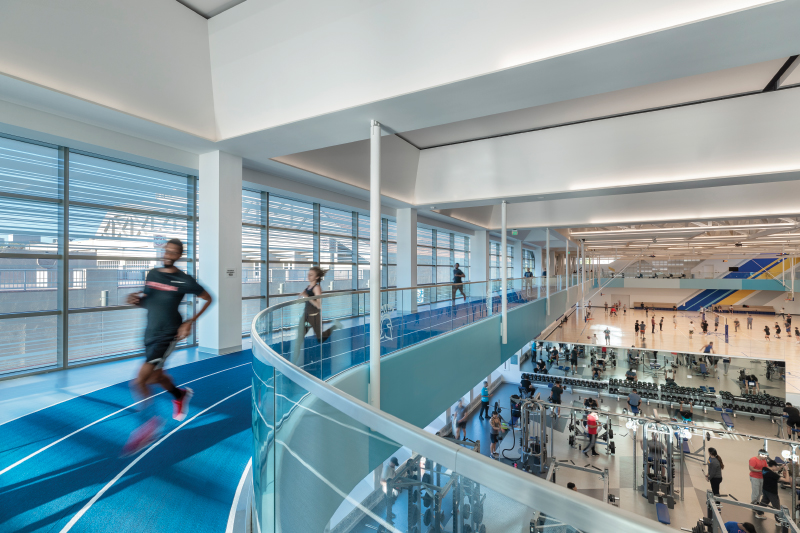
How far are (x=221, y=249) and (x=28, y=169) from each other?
3280 mm

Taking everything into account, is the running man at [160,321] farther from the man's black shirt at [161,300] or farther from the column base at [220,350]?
the column base at [220,350]

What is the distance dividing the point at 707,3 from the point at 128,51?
286 inches

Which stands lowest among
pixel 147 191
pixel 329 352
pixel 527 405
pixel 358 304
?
pixel 527 405

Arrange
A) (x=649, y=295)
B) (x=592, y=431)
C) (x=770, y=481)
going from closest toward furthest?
(x=770, y=481), (x=592, y=431), (x=649, y=295)

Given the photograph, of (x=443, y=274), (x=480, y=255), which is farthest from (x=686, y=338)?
(x=443, y=274)

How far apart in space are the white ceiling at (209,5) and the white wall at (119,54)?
96 millimetres

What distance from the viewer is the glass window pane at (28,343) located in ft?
20.3

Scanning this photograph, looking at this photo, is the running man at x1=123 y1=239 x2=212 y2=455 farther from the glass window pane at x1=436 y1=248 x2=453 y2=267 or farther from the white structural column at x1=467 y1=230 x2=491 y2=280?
the white structural column at x1=467 y1=230 x2=491 y2=280

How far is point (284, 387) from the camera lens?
1.81 metres

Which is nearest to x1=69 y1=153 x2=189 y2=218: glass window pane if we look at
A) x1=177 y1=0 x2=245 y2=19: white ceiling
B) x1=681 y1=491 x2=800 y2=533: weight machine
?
x1=177 y1=0 x2=245 y2=19: white ceiling

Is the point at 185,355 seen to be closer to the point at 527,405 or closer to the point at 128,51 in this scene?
the point at 128,51

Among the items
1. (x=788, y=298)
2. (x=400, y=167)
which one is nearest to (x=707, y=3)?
(x=400, y=167)

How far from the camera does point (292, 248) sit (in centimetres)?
1138

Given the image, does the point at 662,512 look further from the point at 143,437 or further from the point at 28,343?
the point at 28,343
